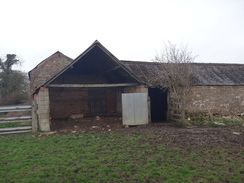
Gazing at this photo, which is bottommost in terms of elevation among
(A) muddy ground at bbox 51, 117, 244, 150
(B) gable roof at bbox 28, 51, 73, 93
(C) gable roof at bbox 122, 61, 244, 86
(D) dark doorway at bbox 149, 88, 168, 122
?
(A) muddy ground at bbox 51, 117, 244, 150

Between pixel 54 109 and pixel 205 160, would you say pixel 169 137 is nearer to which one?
pixel 205 160

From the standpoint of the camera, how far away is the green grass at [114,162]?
4641 mm

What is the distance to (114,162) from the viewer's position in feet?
18.4

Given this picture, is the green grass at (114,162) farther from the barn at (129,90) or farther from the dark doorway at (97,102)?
the dark doorway at (97,102)

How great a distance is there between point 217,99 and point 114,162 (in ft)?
35.9

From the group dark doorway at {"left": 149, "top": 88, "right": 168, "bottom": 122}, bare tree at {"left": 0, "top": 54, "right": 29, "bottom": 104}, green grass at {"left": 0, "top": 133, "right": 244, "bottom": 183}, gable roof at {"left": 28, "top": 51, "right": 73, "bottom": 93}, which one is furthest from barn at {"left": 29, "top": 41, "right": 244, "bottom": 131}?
bare tree at {"left": 0, "top": 54, "right": 29, "bottom": 104}

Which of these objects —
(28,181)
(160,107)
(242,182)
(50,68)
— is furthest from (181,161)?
(50,68)

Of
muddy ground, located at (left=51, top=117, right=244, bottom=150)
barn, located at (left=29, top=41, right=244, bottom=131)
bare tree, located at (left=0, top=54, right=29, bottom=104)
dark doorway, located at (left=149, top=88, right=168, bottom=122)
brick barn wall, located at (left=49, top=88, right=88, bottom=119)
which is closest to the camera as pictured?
muddy ground, located at (left=51, top=117, right=244, bottom=150)

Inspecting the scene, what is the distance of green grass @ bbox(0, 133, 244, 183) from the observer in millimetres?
4641

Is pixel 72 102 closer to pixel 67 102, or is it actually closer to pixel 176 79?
pixel 67 102

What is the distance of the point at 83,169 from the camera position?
16.7 ft

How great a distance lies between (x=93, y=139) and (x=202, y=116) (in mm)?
8093

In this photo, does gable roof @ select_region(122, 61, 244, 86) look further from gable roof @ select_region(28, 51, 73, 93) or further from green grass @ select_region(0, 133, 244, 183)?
gable roof @ select_region(28, 51, 73, 93)

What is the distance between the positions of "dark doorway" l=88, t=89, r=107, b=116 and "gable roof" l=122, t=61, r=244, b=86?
3.31m
